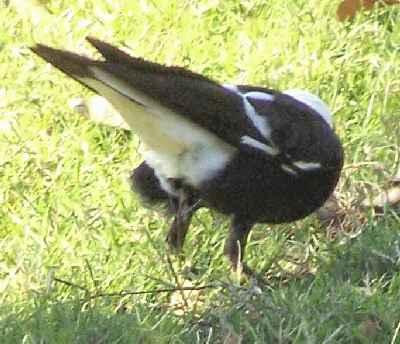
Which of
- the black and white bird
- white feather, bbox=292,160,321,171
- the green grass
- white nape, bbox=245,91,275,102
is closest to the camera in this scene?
the green grass

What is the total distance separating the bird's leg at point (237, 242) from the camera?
332 cm

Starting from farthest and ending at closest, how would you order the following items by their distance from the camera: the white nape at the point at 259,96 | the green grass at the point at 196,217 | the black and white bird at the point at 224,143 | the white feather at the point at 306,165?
the white nape at the point at 259,96
the white feather at the point at 306,165
the black and white bird at the point at 224,143
the green grass at the point at 196,217

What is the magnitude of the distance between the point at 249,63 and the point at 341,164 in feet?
2.98

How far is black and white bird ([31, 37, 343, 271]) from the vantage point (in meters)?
3.13

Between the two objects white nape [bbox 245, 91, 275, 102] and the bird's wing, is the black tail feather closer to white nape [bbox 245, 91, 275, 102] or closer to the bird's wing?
the bird's wing

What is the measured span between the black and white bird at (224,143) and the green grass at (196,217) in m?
0.14

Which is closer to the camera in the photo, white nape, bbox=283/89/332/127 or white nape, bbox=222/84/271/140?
white nape, bbox=222/84/271/140

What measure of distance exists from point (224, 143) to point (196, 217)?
37cm

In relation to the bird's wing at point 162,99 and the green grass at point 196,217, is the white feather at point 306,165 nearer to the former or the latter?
the bird's wing at point 162,99

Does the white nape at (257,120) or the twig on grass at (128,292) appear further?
the white nape at (257,120)

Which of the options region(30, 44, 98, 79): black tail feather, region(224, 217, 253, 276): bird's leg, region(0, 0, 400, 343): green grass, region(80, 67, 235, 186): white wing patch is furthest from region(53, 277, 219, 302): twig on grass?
region(30, 44, 98, 79): black tail feather

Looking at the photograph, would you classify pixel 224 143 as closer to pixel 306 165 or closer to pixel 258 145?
pixel 258 145

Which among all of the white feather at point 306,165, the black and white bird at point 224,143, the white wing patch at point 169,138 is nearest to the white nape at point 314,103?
the black and white bird at point 224,143

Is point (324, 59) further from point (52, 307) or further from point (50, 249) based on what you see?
point (52, 307)
